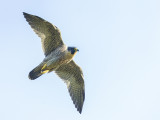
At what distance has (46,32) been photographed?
15648 mm

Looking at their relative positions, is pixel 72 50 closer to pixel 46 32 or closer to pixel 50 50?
pixel 50 50

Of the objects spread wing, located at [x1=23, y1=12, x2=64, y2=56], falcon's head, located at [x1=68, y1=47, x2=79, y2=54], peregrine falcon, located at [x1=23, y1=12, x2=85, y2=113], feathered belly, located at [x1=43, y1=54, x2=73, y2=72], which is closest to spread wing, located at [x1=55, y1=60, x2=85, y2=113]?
peregrine falcon, located at [x1=23, y1=12, x2=85, y2=113]

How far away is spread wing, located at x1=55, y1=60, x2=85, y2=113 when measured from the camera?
16480 millimetres

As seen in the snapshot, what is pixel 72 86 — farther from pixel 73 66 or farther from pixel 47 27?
pixel 47 27

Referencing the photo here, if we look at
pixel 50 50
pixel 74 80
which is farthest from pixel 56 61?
pixel 74 80

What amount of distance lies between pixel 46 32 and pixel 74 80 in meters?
2.64

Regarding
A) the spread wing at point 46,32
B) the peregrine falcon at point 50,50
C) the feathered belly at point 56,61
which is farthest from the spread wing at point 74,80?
the spread wing at point 46,32

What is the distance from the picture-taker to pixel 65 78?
16.9m

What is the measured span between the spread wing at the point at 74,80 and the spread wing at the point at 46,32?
120 centimetres

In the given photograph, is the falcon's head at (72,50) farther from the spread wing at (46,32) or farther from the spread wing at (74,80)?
the spread wing at (74,80)

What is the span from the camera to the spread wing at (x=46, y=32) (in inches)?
607

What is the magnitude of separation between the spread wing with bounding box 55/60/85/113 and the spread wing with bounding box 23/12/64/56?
120cm

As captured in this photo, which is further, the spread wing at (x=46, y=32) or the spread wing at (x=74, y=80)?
the spread wing at (x=74, y=80)

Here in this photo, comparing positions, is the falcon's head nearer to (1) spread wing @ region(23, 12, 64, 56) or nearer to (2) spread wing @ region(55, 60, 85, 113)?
(1) spread wing @ region(23, 12, 64, 56)
